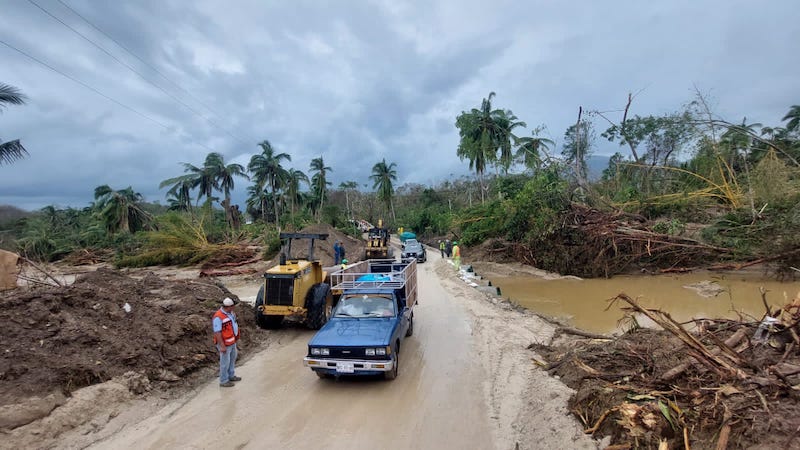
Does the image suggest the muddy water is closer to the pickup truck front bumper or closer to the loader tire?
the pickup truck front bumper

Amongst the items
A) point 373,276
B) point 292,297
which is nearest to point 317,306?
point 292,297

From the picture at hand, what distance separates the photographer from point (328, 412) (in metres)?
6.08

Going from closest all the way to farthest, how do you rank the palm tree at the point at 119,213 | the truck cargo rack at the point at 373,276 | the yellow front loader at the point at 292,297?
the truck cargo rack at the point at 373,276 < the yellow front loader at the point at 292,297 < the palm tree at the point at 119,213

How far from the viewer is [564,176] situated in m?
29.3

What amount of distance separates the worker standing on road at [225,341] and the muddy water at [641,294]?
10.0 metres

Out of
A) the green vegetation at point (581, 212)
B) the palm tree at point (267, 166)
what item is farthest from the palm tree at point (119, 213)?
the palm tree at point (267, 166)

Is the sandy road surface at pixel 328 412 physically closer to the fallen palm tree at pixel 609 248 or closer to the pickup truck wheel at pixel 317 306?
the pickup truck wheel at pixel 317 306

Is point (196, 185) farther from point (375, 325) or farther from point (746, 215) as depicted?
point (746, 215)

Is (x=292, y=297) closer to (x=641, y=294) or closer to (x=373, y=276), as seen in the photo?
(x=373, y=276)

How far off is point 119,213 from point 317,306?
132 feet

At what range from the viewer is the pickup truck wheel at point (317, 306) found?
34.9ft

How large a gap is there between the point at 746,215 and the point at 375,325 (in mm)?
21889

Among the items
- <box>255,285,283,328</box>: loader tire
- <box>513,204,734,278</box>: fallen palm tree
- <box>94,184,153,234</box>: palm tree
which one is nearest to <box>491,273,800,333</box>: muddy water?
<box>513,204,734,278</box>: fallen palm tree

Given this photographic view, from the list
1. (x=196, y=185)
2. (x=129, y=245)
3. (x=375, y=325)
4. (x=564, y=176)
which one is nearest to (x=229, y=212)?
(x=196, y=185)
